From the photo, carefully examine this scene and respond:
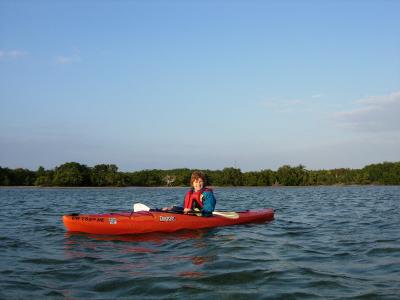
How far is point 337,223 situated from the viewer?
13578 millimetres

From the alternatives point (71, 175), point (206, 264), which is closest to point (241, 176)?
point (71, 175)

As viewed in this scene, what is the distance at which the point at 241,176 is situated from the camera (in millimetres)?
93562

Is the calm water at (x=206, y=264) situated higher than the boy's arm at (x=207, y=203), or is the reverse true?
the boy's arm at (x=207, y=203)

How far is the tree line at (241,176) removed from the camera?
84.8m

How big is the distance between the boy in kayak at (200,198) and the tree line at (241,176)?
242 feet

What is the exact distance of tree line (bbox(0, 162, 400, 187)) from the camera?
278ft

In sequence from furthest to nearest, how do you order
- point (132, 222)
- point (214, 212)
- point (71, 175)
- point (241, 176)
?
point (241, 176)
point (71, 175)
point (214, 212)
point (132, 222)

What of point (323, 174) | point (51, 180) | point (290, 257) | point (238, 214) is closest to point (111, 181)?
point (51, 180)

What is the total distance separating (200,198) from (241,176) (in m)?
81.9

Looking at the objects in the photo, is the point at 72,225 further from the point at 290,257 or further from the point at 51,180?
the point at 51,180

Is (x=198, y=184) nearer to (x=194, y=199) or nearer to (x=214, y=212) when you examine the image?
(x=194, y=199)

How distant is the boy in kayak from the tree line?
7376cm

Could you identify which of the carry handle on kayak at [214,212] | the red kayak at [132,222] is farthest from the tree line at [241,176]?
the red kayak at [132,222]

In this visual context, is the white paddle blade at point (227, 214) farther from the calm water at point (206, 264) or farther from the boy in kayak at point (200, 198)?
the calm water at point (206, 264)
